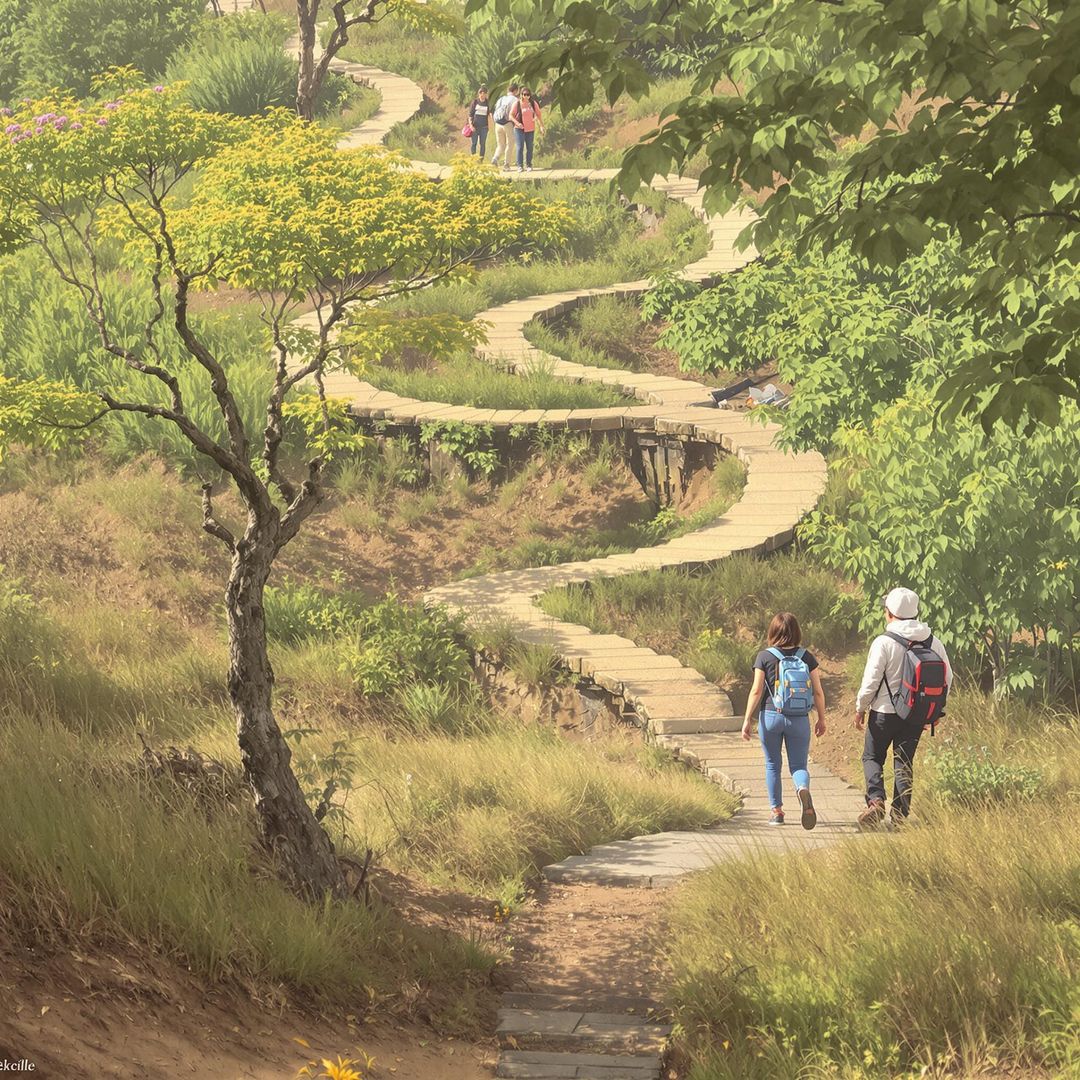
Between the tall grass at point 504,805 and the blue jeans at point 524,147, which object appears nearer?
the tall grass at point 504,805

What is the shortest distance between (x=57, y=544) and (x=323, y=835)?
9.33 m

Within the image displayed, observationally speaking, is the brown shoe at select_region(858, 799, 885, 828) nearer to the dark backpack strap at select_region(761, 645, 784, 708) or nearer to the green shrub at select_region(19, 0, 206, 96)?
the dark backpack strap at select_region(761, 645, 784, 708)

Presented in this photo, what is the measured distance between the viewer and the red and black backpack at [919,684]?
8047 millimetres

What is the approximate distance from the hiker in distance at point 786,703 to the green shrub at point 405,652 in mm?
4436

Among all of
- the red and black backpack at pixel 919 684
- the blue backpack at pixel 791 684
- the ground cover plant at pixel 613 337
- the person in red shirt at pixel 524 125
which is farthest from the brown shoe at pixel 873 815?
the person in red shirt at pixel 524 125

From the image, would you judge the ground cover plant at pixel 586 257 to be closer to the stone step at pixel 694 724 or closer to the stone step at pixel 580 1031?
the stone step at pixel 694 724

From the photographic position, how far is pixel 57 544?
14.9 metres

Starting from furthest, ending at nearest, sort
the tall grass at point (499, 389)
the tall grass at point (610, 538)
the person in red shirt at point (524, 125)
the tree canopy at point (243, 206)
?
the person in red shirt at point (524, 125) < the tall grass at point (499, 389) < the tall grass at point (610, 538) < the tree canopy at point (243, 206)

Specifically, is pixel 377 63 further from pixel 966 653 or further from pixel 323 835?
pixel 323 835

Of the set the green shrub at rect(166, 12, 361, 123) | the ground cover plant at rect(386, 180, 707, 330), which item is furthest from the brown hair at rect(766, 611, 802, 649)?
the green shrub at rect(166, 12, 361, 123)

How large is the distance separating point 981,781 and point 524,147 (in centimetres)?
2116

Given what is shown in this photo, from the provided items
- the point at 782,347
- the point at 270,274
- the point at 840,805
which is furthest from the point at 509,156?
the point at 840,805

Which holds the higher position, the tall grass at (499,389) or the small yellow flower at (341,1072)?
the small yellow flower at (341,1072)

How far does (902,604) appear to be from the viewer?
8078 millimetres
